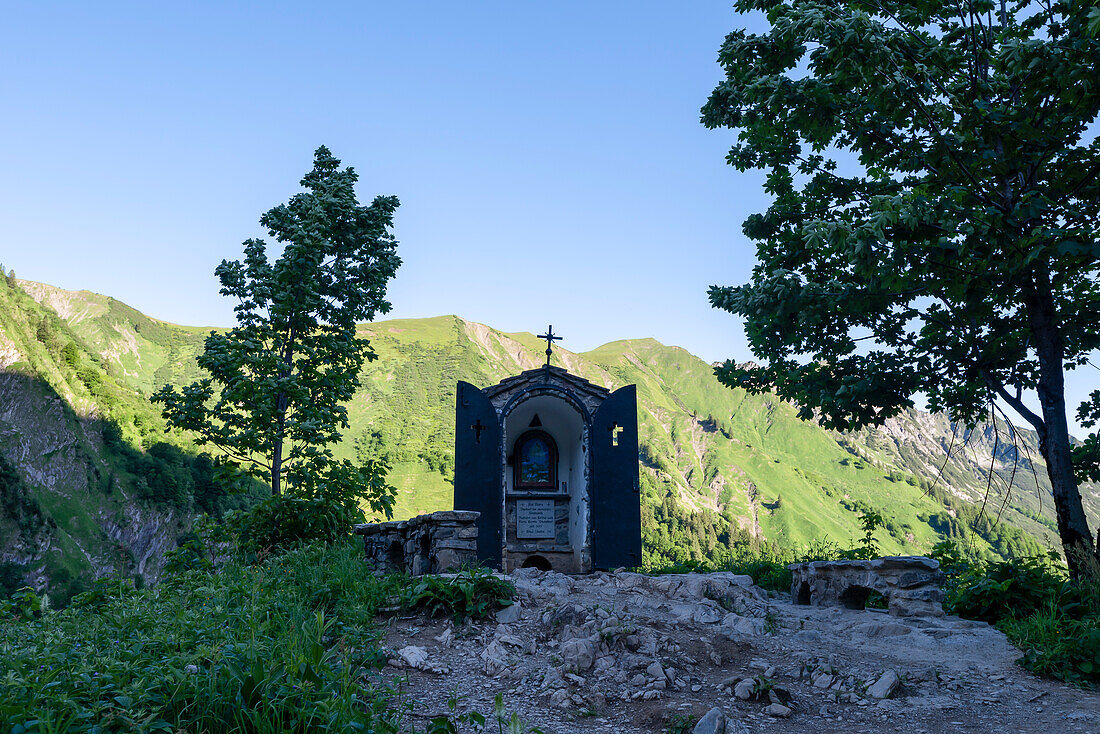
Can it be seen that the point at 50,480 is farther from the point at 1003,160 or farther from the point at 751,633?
the point at 1003,160

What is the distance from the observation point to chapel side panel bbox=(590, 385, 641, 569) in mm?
12898

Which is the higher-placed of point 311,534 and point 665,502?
point 311,534

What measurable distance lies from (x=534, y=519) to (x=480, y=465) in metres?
2.43

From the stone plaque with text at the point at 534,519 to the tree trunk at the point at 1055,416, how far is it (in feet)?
29.0

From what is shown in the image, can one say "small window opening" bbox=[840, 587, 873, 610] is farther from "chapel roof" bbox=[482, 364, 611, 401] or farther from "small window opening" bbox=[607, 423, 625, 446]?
"chapel roof" bbox=[482, 364, 611, 401]

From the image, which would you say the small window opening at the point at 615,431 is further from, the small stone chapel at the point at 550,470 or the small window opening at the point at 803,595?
the small window opening at the point at 803,595

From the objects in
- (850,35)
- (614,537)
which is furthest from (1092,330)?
(614,537)

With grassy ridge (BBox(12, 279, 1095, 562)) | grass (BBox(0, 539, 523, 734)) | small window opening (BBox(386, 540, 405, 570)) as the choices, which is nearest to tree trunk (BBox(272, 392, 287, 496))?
small window opening (BBox(386, 540, 405, 570))

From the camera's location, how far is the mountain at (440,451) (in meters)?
37.4

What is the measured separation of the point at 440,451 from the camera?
7462 centimetres

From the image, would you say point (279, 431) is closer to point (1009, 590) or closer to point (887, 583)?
point (887, 583)

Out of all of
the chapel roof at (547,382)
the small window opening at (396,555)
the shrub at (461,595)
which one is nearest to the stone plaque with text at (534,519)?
the chapel roof at (547,382)

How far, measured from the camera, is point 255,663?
3.76m

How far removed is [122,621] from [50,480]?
139 feet
